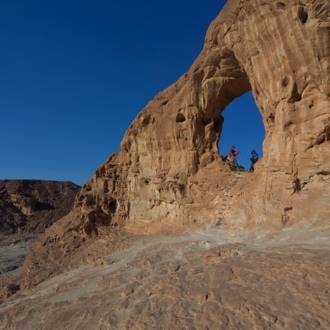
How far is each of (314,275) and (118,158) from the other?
1410 centimetres

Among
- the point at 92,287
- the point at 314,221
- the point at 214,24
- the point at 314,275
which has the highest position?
the point at 214,24

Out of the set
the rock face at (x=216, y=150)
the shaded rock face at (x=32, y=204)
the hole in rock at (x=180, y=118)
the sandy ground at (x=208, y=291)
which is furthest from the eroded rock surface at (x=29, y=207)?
the sandy ground at (x=208, y=291)

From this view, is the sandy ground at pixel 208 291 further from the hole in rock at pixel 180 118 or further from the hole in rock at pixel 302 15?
the hole in rock at pixel 180 118

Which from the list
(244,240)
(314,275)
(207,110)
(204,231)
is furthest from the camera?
(207,110)

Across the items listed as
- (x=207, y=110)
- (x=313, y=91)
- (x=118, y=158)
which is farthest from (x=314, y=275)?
(x=118, y=158)

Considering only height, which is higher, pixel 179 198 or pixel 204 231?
pixel 179 198

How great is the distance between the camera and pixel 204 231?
1177 centimetres

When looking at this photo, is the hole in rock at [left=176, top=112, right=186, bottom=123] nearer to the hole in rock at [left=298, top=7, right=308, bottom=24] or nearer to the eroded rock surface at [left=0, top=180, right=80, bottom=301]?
the hole in rock at [left=298, top=7, right=308, bottom=24]

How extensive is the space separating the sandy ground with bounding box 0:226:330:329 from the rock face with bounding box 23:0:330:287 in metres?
1.44

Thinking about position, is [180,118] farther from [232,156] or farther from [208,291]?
[208,291]

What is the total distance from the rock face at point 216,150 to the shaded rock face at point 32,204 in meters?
33.9

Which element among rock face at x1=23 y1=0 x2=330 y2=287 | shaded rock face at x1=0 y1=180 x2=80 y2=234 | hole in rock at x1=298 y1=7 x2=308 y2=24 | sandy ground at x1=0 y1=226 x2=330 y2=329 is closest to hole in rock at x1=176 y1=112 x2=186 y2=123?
rock face at x1=23 y1=0 x2=330 y2=287

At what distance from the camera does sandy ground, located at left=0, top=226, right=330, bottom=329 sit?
16.8 ft

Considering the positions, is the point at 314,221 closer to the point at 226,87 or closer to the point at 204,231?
the point at 204,231
